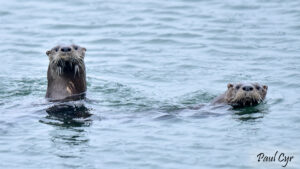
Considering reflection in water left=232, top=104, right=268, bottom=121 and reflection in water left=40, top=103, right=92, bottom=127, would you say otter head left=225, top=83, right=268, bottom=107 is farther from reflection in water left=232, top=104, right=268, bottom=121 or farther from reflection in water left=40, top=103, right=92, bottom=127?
reflection in water left=40, top=103, right=92, bottom=127

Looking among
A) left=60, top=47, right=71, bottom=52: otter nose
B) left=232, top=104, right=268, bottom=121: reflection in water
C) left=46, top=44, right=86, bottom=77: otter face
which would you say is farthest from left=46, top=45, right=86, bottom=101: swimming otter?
left=232, top=104, right=268, bottom=121: reflection in water

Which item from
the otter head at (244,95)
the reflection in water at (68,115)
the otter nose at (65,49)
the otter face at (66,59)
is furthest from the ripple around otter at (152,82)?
the otter nose at (65,49)

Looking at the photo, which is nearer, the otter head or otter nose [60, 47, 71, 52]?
the otter head

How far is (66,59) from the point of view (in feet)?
38.2

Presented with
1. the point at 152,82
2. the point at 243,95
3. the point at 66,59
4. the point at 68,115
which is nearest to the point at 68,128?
the point at 68,115

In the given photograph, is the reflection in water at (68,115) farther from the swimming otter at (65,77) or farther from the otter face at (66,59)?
the otter face at (66,59)

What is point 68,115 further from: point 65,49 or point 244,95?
point 244,95

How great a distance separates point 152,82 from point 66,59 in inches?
93.0

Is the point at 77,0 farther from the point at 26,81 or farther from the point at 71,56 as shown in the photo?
the point at 71,56

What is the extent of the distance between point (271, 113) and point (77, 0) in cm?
905

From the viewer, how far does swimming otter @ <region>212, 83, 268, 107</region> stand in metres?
11.3

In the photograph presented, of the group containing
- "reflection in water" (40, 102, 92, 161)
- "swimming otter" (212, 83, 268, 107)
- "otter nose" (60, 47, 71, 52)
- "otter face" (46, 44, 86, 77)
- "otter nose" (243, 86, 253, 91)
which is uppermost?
"otter nose" (60, 47, 71, 52)

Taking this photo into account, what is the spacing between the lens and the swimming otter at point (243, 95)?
11336mm

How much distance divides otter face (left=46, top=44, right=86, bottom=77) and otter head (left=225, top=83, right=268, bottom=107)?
207 cm
